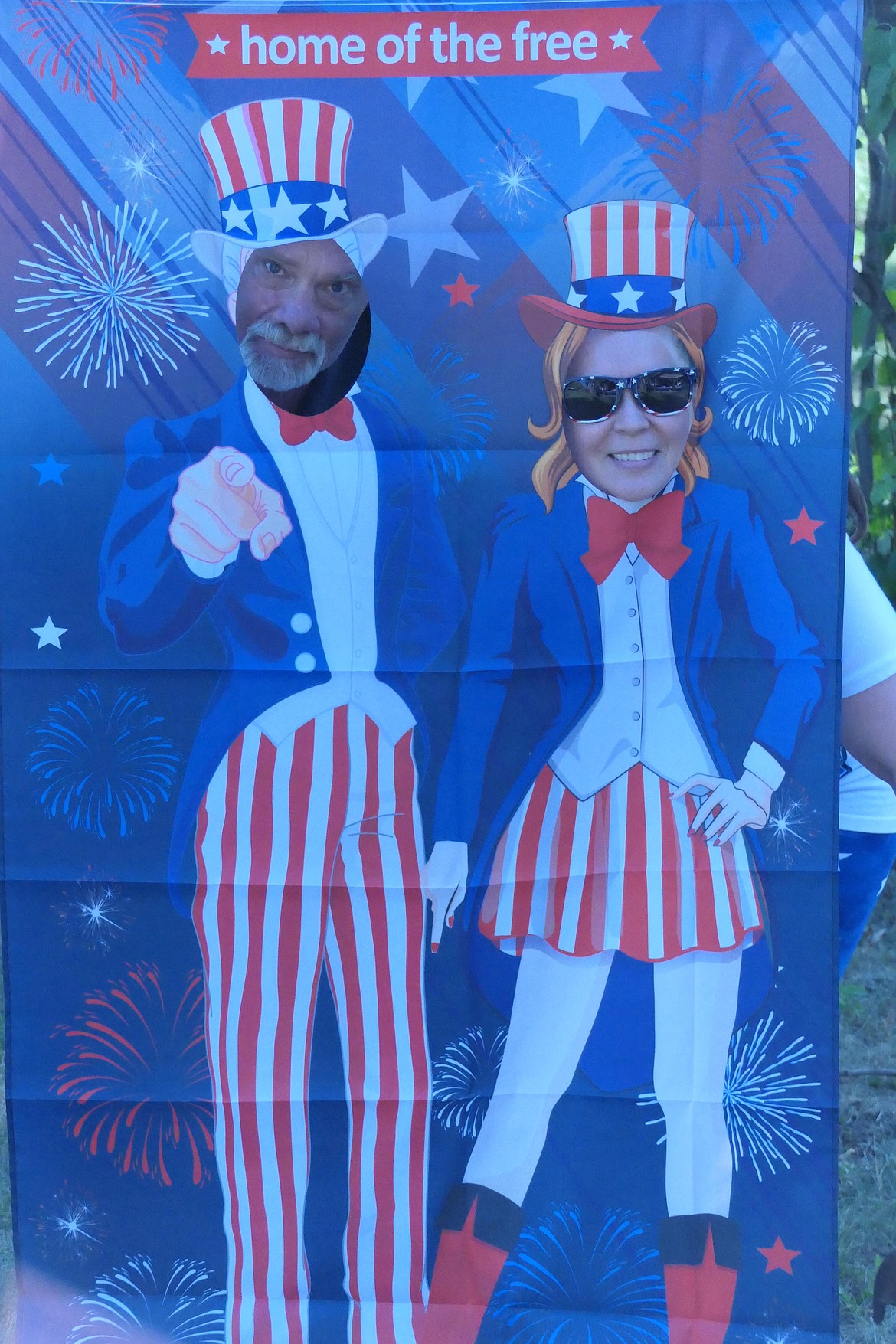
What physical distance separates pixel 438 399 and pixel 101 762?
81 centimetres

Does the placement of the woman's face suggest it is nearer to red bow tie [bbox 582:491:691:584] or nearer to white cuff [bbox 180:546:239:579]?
red bow tie [bbox 582:491:691:584]

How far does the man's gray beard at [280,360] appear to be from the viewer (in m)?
1.90

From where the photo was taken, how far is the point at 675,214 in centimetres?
186

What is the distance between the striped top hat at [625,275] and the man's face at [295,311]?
29cm

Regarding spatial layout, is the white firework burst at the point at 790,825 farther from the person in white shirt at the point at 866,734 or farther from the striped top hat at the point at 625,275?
the striped top hat at the point at 625,275

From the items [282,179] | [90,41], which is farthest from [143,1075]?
[90,41]

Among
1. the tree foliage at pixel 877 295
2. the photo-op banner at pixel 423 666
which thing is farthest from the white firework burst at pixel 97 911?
the tree foliage at pixel 877 295

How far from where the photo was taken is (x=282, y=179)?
6.12ft

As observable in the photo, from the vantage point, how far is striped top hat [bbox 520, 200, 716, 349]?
1.85 m

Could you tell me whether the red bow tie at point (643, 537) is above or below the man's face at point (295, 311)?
below

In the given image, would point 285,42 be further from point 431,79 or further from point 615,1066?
point 615,1066

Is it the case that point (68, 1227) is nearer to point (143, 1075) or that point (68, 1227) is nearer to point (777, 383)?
point (143, 1075)

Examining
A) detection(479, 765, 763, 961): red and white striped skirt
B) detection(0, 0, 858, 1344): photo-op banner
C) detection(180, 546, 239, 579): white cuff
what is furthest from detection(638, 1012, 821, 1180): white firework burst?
detection(180, 546, 239, 579): white cuff

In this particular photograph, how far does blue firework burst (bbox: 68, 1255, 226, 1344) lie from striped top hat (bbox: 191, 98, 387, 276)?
1655mm
